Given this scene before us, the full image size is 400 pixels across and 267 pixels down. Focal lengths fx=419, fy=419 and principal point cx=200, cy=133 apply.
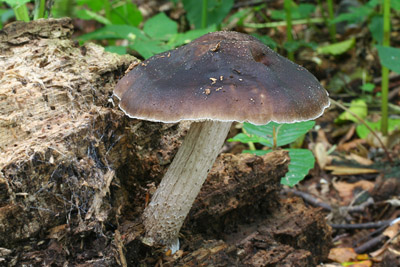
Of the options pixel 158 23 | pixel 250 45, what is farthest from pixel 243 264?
pixel 158 23

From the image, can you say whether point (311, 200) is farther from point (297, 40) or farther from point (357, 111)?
point (297, 40)

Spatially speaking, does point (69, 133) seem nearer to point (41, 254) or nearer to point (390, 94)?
point (41, 254)

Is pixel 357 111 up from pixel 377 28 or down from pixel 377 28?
down

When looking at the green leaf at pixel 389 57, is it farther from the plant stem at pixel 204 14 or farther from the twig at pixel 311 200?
the plant stem at pixel 204 14

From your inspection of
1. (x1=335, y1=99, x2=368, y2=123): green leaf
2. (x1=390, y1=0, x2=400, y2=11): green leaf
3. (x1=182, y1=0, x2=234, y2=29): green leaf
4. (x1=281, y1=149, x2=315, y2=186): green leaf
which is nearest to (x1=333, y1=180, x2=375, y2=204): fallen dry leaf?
(x1=335, y1=99, x2=368, y2=123): green leaf

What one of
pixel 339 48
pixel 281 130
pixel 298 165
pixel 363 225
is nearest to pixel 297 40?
pixel 339 48

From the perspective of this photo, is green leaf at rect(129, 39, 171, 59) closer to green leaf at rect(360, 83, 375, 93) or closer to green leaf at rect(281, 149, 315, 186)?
green leaf at rect(281, 149, 315, 186)

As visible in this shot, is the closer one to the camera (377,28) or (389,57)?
(389,57)

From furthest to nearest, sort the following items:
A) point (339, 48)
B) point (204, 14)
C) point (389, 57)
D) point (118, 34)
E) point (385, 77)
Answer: point (339, 48), point (204, 14), point (385, 77), point (118, 34), point (389, 57)
